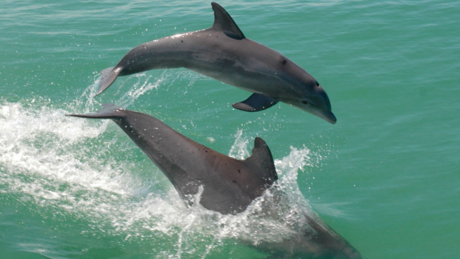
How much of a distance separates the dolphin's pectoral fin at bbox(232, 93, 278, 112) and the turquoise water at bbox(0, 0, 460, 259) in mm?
1762

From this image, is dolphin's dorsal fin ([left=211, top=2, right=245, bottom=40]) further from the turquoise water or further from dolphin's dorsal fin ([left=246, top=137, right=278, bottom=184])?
the turquoise water

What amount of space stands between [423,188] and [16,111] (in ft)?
34.9

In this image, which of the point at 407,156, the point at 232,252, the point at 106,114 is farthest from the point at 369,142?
the point at 106,114

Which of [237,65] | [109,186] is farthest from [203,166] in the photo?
[109,186]

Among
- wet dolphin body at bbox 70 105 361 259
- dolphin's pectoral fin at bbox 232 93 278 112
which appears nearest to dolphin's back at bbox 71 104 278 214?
wet dolphin body at bbox 70 105 361 259

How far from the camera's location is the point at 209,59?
28.7 ft

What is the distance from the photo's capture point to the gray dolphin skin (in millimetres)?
8508

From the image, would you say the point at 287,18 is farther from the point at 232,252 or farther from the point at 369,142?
the point at 232,252

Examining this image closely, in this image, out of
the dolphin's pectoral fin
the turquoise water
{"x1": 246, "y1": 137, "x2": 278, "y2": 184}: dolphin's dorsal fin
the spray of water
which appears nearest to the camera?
the dolphin's pectoral fin

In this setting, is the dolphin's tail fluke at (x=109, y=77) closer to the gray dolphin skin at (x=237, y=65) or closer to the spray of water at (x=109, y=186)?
the gray dolphin skin at (x=237, y=65)

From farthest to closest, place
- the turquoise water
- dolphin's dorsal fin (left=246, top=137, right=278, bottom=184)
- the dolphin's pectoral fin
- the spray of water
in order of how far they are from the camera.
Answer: the turquoise water → the spray of water → dolphin's dorsal fin (left=246, top=137, right=278, bottom=184) → the dolphin's pectoral fin

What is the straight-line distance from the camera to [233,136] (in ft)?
44.3

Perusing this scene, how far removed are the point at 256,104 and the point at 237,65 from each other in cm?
74

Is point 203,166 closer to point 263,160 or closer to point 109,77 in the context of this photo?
point 263,160
